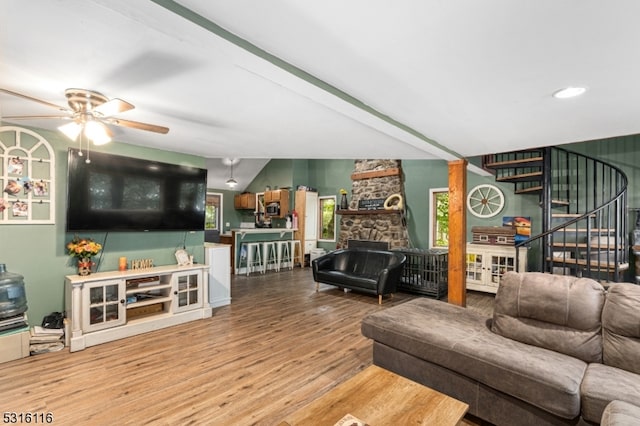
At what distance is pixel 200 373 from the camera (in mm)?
2525

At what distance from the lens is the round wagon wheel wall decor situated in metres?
5.84

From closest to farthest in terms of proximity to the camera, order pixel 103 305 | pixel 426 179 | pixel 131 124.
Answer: pixel 131 124 → pixel 103 305 → pixel 426 179

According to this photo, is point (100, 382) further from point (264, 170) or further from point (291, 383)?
point (264, 170)

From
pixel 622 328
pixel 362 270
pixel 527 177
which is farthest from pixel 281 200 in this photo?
pixel 622 328

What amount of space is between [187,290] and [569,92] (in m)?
4.23

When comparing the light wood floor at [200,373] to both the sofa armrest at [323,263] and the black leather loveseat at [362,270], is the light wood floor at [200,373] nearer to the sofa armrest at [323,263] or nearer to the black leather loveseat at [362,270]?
the black leather loveseat at [362,270]

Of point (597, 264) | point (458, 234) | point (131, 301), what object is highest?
point (458, 234)

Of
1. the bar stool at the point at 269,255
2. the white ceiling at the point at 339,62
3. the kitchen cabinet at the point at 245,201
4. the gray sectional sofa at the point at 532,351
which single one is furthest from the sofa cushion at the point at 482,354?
the kitchen cabinet at the point at 245,201

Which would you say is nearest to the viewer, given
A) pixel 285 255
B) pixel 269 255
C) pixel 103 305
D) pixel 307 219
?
pixel 103 305

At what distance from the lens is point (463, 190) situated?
12.8 feet

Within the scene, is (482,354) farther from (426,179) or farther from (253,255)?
(253,255)

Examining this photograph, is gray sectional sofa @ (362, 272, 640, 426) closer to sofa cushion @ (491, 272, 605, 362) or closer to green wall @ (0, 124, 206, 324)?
sofa cushion @ (491, 272, 605, 362)

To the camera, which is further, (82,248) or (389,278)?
(389,278)

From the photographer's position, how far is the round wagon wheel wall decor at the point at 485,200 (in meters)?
5.84
